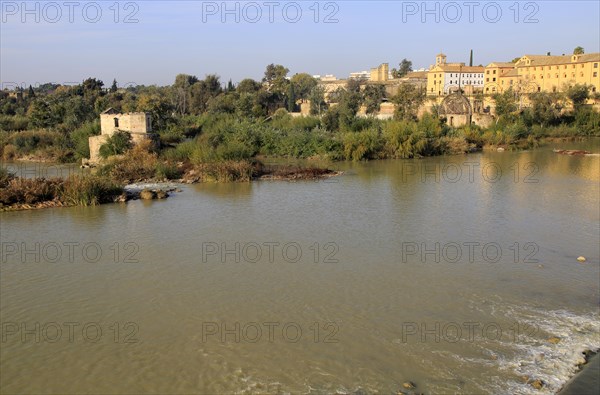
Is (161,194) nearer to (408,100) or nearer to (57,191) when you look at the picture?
(57,191)

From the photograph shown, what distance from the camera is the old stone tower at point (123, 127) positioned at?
23172 mm

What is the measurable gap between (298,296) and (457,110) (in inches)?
1200

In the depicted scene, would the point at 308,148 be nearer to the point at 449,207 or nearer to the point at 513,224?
the point at 449,207

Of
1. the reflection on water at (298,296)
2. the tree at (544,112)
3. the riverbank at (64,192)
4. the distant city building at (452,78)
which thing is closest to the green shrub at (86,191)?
the riverbank at (64,192)

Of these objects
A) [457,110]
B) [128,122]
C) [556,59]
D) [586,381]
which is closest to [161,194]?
[128,122]

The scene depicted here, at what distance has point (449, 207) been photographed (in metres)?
14.6

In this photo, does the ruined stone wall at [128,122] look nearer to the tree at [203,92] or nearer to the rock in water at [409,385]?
the rock in water at [409,385]

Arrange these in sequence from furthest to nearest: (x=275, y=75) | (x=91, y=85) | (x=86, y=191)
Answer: (x=275, y=75)
(x=91, y=85)
(x=86, y=191)

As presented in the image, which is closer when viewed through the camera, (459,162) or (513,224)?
(513,224)

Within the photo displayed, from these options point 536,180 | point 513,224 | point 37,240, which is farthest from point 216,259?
point 536,180

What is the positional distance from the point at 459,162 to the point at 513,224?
12.9 meters

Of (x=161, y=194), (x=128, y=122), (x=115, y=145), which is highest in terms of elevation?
(x=128, y=122)

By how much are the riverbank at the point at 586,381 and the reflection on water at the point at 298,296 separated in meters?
0.11

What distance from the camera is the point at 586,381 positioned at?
5945 millimetres
